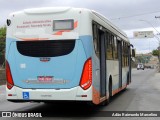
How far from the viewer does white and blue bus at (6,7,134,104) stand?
11.7 m

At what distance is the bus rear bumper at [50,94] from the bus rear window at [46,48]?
108 centimetres

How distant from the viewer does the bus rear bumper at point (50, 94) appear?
1154 centimetres

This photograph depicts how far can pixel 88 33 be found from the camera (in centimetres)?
1171

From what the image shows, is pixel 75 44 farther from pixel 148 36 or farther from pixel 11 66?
pixel 148 36

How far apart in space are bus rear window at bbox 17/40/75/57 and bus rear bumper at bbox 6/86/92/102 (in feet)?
3.54

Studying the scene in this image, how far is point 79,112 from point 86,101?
82.6 inches

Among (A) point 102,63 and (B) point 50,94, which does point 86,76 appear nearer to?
(B) point 50,94

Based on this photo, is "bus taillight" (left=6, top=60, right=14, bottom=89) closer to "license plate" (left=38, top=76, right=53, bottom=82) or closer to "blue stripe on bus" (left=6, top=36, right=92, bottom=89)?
"blue stripe on bus" (left=6, top=36, right=92, bottom=89)

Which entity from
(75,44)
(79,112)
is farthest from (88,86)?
(79,112)

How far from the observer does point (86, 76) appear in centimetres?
1166

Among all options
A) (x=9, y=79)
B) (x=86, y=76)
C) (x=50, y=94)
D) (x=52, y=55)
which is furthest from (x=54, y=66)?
(x=9, y=79)

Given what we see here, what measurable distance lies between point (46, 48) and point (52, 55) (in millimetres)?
284

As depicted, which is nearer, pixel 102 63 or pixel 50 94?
pixel 50 94

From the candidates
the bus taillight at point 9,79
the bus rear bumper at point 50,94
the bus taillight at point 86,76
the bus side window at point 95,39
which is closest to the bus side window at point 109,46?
the bus side window at point 95,39
